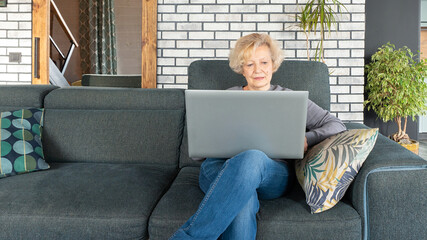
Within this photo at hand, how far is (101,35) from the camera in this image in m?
6.13

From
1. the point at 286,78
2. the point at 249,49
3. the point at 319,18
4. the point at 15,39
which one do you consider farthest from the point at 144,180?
the point at 15,39

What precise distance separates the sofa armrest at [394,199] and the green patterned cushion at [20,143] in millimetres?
1435

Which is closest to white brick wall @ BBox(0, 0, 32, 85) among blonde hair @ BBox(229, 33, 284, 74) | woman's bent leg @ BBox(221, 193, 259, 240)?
blonde hair @ BBox(229, 33, 284, 74)

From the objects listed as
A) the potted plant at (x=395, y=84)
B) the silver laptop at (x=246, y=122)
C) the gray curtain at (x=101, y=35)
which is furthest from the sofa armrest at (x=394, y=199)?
the gray curtain at (x=101, y=35)

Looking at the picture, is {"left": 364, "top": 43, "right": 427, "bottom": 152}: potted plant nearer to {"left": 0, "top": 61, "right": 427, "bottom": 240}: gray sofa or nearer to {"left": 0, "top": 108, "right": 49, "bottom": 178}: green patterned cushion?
{"left": 0, "top": 61, "right": 427, "bottom": 240}: gray sofa

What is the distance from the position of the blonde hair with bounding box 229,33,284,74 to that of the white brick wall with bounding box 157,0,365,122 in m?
1.30

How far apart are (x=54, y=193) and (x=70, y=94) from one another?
82 centimetres

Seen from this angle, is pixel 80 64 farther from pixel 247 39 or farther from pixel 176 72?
pixel 247 39

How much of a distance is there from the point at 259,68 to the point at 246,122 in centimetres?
60

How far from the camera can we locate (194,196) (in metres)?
1.36

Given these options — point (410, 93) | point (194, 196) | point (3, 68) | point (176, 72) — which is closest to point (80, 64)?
point (3, 68)

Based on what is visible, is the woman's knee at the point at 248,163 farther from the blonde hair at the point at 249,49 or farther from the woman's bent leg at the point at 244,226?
the blonde hair at the point at 249,49

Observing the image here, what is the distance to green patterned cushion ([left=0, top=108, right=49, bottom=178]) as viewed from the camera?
1.64 metres

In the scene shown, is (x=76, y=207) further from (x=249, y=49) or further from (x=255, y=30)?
(x=255, y=30)
